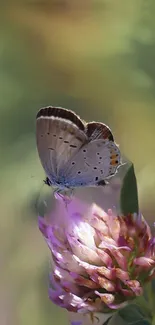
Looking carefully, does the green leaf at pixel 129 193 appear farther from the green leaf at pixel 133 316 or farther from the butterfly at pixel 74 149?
the green leaf at pixel 133 316

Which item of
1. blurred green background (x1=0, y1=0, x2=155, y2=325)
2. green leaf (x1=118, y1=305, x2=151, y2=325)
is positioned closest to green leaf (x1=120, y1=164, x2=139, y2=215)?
blurred green background (x1=0, y1=0, x2=155, y2=325)

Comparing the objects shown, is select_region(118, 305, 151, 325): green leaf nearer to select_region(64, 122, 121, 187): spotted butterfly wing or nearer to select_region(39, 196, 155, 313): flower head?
select_region(39, 196, 155, 313): flower head

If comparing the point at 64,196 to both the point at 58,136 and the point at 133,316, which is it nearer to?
the point at 58,136

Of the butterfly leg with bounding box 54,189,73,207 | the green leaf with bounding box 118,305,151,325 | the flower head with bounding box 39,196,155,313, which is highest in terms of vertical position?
the butterfly leg with bounding box 54,189,73,207

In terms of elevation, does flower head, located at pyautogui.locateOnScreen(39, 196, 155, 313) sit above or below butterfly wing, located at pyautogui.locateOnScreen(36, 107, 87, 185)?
below

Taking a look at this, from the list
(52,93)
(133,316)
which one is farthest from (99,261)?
(52,93)
